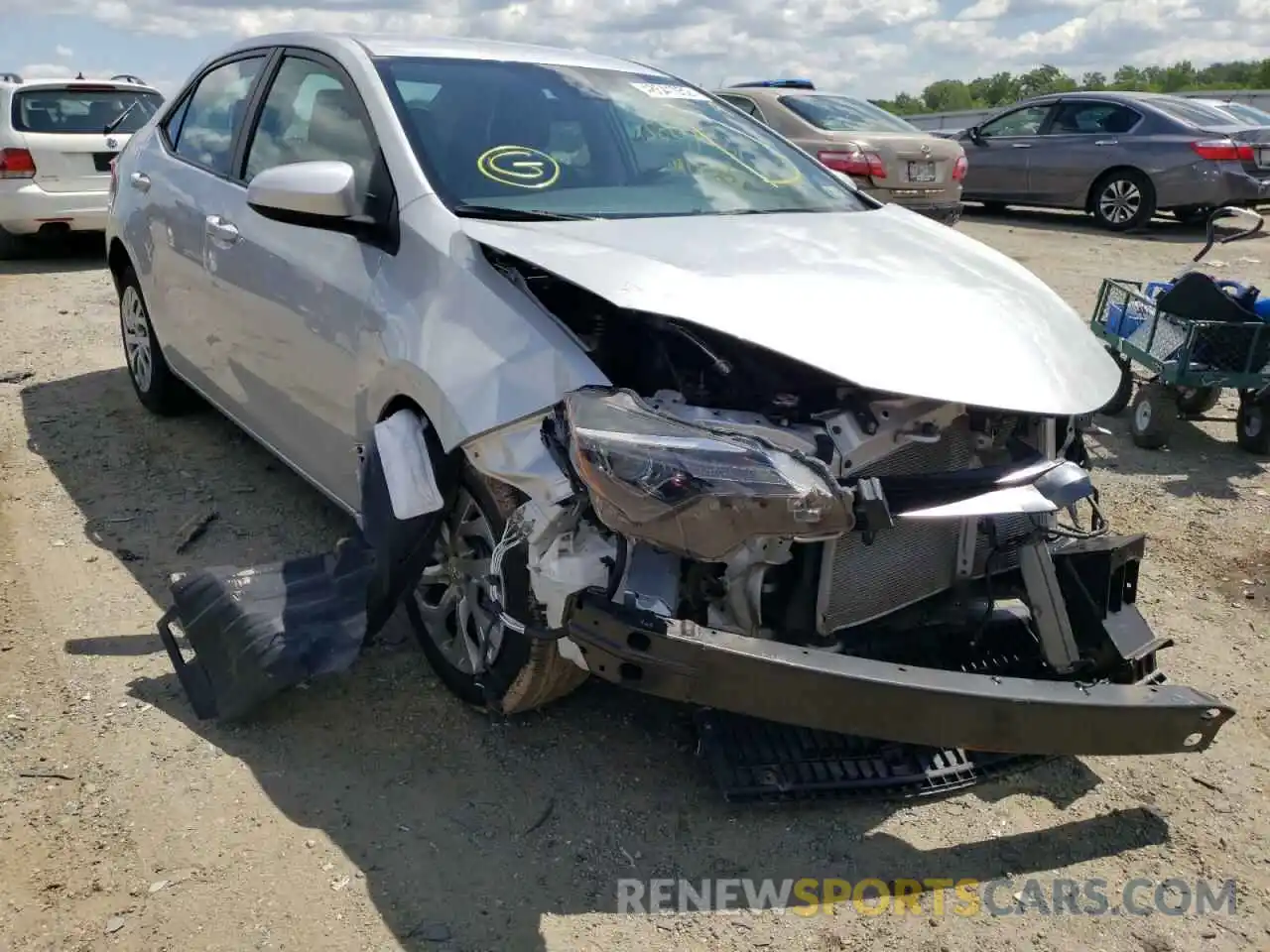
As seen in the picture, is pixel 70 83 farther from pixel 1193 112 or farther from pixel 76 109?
pixel 1193 112

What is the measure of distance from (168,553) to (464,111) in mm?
2074

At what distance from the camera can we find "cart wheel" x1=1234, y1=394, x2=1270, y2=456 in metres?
5.77

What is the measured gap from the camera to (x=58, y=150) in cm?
1020

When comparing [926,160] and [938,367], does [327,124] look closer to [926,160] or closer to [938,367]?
[938,367]

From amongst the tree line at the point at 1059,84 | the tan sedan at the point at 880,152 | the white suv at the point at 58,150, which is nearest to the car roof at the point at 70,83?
the white suv at the point at 58,150

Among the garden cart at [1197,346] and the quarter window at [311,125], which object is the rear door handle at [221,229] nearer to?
the quarter window at [311,125]

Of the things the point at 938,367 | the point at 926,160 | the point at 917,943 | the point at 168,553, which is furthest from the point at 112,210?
the point at 926,160

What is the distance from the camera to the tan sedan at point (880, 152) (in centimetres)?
1043

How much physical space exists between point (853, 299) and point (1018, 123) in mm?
13546

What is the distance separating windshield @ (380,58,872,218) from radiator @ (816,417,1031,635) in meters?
1.15

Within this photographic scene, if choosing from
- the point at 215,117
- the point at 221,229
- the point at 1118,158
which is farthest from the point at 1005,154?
the point at 221,229

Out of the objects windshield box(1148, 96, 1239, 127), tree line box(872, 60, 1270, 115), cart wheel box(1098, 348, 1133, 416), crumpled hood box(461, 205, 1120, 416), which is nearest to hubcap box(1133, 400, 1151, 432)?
cart wheel box(1098, 348, 1133, 416)

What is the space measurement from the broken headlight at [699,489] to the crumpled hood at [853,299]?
0.88 ft

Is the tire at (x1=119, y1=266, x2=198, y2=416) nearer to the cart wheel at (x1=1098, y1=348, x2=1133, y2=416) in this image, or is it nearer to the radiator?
the radiator
